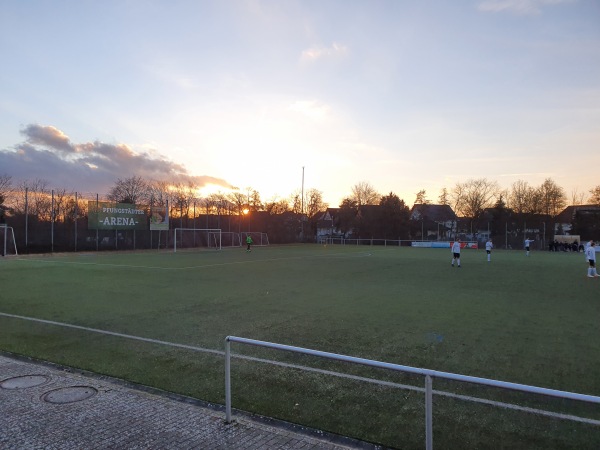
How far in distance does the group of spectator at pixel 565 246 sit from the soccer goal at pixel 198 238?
4224 cm

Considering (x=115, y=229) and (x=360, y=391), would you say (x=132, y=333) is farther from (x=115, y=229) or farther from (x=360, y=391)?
(x=115, y=229)

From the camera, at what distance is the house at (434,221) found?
70.4 meters

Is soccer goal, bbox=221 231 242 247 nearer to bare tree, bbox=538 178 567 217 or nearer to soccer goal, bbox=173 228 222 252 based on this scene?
soccer goal, bbox=173 228 222 252

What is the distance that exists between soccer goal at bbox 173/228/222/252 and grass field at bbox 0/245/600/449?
29505mm

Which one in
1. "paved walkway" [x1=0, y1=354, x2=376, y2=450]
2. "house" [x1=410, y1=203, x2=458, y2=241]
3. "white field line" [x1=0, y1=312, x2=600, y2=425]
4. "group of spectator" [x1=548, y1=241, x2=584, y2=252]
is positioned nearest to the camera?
"paved walkway" [x1=0, y1=354, x2=376, y2=450]

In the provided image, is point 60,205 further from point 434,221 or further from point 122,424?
point 434,221

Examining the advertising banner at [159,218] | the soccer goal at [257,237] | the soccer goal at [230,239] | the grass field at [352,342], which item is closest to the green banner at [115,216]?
the advertising banner at [159,218]

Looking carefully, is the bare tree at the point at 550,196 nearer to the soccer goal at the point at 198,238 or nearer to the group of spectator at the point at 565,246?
the group of spectator at the point at 565,246

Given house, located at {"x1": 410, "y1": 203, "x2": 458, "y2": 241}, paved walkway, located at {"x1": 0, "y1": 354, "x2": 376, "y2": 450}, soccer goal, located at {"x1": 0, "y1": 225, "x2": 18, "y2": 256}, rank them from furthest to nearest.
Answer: house, located at {"x1": 410, "y1": 203, "x2": 458, "y2": 241}
soccer goal, located at {"x1": 0, "y1": 225, "x2": 18, "y2": 256}
paved walkway, located at {"x1": 0, "y1": 354, "x2": 376, "y2": 450}

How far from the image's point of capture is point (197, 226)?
161ft

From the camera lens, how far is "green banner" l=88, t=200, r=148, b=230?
3704 centimetres

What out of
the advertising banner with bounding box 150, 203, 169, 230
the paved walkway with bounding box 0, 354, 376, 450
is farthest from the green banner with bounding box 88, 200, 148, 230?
the paved walkway with bounding box 0, 354, 376, 450

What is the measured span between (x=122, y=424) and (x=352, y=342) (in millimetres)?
4338

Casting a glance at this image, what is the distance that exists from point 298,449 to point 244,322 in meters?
5.66
